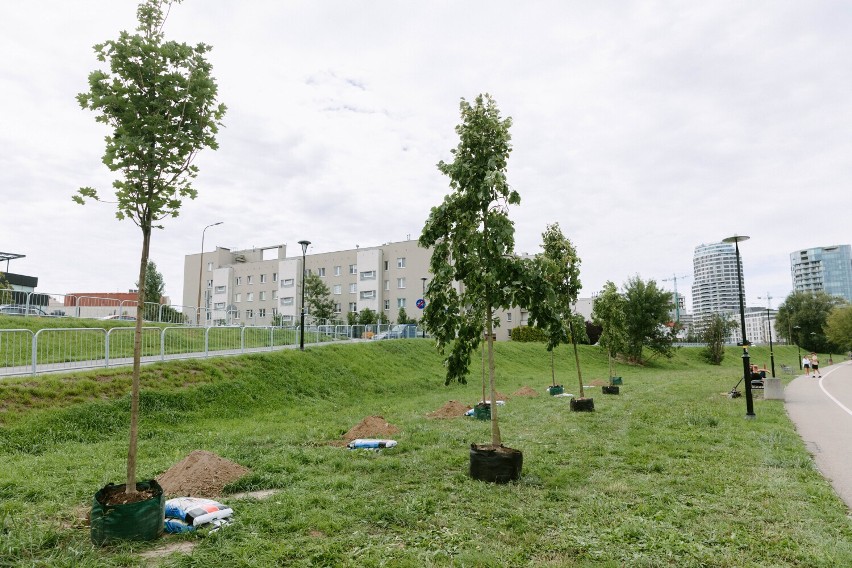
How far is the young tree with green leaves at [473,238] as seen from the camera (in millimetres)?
7344

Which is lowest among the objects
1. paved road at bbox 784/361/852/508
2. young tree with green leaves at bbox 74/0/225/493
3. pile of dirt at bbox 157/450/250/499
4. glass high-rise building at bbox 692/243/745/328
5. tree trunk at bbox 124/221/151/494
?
paved road at bbox 784/361/852/508

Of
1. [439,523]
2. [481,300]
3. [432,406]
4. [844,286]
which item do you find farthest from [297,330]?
[844,286]

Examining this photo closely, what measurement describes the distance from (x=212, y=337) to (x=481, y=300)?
572 inches

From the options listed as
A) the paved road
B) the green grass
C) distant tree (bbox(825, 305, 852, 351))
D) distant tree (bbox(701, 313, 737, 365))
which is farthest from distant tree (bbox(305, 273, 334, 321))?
distant tree (bbox(825, 305, 852, 351))

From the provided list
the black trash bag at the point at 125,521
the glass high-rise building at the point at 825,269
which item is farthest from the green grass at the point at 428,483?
the glass high-rise building at the point at 825,269

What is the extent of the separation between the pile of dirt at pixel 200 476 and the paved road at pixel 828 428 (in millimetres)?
7544

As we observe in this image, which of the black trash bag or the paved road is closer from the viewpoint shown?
the black trash bag

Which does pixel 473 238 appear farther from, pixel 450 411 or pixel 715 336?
pixel 715 336

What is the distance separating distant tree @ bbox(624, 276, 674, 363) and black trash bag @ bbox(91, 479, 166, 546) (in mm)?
43816

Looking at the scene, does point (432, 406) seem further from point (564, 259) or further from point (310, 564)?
point (310, 564)

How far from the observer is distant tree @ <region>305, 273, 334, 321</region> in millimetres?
54688

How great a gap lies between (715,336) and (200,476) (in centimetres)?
5525

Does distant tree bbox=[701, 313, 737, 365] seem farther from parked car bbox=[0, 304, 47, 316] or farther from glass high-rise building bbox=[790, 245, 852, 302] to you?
glass high-rise building bbox=[790, 245, 852, 302]

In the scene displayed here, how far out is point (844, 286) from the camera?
529 feet
